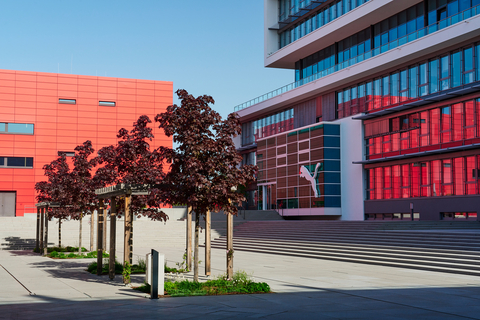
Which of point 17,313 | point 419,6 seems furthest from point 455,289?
point 419,6

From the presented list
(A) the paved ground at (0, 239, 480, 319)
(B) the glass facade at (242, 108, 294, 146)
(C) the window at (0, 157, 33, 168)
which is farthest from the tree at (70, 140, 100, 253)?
(C) the window at (0, 157, 33, 168)

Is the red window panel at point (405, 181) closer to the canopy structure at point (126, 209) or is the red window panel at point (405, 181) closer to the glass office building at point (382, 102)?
the glass office building at point (382, 102)

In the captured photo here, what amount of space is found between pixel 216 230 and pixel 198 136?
26.4 m

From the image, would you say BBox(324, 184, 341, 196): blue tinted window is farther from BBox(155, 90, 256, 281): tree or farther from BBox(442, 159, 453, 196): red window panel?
BBox(155, 90, 256, 281): tree

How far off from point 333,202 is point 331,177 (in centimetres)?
210

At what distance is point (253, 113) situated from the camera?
5794 cm

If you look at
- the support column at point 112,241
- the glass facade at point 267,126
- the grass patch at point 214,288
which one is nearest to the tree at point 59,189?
the support column at point 112,241

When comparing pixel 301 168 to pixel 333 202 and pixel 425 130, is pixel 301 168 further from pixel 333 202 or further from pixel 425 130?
pixel 425 130

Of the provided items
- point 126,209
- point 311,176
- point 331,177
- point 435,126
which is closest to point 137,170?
point 126,209

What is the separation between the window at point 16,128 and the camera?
194 ft

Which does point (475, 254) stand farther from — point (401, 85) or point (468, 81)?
point (401, 85)

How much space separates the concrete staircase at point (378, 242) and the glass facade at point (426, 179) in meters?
5.65

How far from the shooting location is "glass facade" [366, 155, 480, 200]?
108 ft

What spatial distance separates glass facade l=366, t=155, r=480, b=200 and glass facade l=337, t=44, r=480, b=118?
4.71 m
